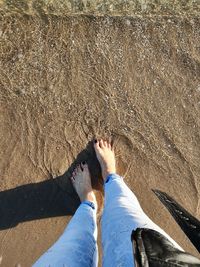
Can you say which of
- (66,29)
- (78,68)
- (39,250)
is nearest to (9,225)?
(39,250)

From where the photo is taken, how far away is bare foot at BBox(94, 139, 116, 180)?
305 cm

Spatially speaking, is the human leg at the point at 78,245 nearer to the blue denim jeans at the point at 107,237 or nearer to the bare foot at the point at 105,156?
the blue denim jeans at the point at 107,237

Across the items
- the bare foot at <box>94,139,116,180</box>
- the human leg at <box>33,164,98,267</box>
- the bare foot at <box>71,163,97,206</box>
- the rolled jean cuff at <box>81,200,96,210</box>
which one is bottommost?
the human leg at <box>33,164,98,267</box>

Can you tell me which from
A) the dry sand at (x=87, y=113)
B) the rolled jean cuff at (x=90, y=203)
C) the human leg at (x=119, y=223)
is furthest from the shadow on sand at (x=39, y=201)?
the human leg at (x=119, y=223)

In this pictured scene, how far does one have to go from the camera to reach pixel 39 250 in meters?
3.02

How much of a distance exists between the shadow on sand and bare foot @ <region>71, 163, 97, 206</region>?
53 millimetres

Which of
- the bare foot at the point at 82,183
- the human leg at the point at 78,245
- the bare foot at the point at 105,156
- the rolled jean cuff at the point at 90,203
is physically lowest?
the human leg at the point at 78,245

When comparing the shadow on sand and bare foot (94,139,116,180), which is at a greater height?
bare foot (94,139,116,180)

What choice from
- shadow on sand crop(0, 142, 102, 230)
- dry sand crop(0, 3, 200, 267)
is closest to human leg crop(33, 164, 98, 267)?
shadow on sand crop(0, 142, 102, 230)

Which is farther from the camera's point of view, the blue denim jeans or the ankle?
the ankle

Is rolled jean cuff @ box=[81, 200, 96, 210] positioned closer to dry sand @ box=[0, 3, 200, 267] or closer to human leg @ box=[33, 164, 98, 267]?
human leg @ box=[33, 164, 98, 267]

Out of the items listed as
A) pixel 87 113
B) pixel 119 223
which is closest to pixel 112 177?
pixel 87 113

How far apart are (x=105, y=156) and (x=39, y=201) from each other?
1.76 ft

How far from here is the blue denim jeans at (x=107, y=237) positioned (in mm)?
2252
